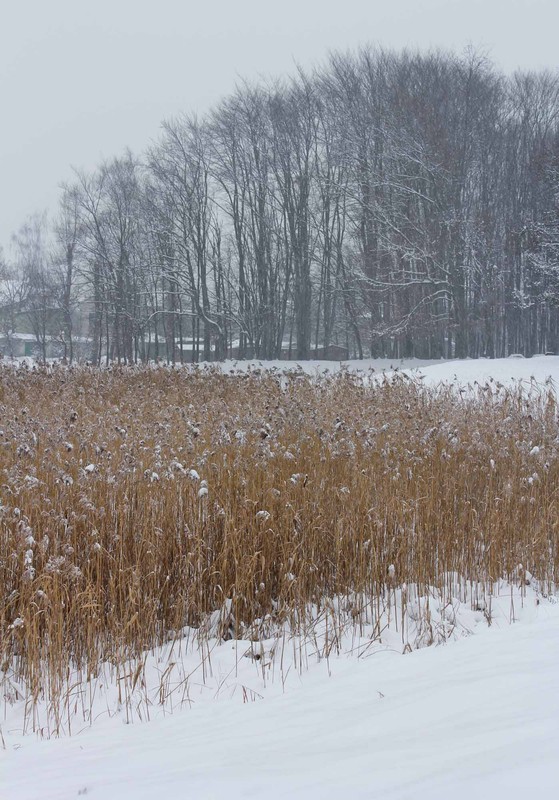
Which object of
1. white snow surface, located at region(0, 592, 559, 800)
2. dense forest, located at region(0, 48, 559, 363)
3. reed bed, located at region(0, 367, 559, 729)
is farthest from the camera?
dense forest, located at region(0, 48, 559, 363)

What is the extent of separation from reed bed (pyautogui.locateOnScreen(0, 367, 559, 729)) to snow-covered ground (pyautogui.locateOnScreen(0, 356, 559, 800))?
28 centimetres

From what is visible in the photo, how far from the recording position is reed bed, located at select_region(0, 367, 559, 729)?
11.2 ft

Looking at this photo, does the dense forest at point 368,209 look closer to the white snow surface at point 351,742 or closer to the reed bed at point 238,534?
the reed bed at point 238,534

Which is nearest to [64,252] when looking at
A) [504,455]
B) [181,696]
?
[504,455]

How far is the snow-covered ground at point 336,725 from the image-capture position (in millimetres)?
1822

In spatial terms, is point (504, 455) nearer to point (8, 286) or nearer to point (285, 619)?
point (285, 619)

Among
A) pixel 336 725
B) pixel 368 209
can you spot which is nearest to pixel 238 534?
pixel 336 725

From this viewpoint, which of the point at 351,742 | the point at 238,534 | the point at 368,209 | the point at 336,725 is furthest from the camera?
the point at 368,209

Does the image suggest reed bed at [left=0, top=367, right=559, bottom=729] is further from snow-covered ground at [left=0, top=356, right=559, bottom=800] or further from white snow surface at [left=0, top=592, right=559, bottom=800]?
white snow surface at [left=0, top=592, right=559, bottom=800]

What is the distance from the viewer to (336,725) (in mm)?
2322

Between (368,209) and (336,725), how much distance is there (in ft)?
89.8

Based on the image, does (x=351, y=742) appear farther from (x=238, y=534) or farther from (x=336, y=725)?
(x=238, y=534)

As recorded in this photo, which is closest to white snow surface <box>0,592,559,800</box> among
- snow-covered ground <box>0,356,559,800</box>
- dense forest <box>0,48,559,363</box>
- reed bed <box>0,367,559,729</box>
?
snow-covered ground <box>0,356,559,800</box>

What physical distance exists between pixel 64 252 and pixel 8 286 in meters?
8.47
